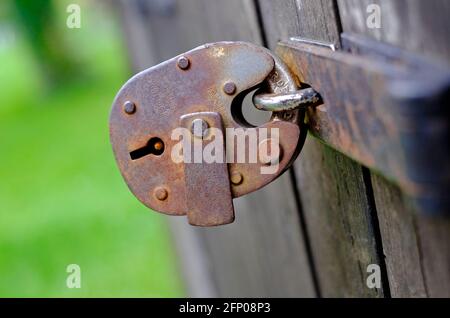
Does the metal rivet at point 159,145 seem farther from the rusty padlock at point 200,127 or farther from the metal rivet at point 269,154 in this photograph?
the metal rivet at point 269,154

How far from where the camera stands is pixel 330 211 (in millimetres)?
1198

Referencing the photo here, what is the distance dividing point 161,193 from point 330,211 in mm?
306

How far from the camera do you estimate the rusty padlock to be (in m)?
0.94

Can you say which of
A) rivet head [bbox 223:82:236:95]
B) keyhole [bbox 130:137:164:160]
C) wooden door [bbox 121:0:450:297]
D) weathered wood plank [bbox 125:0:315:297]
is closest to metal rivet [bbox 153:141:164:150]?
keyhole [bbox 130:137:164:160]

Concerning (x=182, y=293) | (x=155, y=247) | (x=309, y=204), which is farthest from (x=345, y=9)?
(x=155, y=247)

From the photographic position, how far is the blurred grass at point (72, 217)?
18.6 feet

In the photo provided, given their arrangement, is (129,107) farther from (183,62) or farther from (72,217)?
(72,217)

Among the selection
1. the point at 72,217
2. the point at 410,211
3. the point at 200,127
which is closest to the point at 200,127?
the point at 200,127

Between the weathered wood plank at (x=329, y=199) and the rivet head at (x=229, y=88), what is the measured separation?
12 centimetres

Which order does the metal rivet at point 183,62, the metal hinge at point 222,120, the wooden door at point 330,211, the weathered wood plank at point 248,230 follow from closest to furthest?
the wooden door at point 330,211 → the metal hinge at point 222,120 → the metal rivet at point 183,62 → the weathered wood plank at point 248,230

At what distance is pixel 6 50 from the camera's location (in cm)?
1988

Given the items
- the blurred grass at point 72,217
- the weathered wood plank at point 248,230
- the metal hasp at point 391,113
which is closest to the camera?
the metal hasp at point 391,113

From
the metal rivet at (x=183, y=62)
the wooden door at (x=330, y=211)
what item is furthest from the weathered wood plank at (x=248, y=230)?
the metal rivet at (x=183, y=62)
